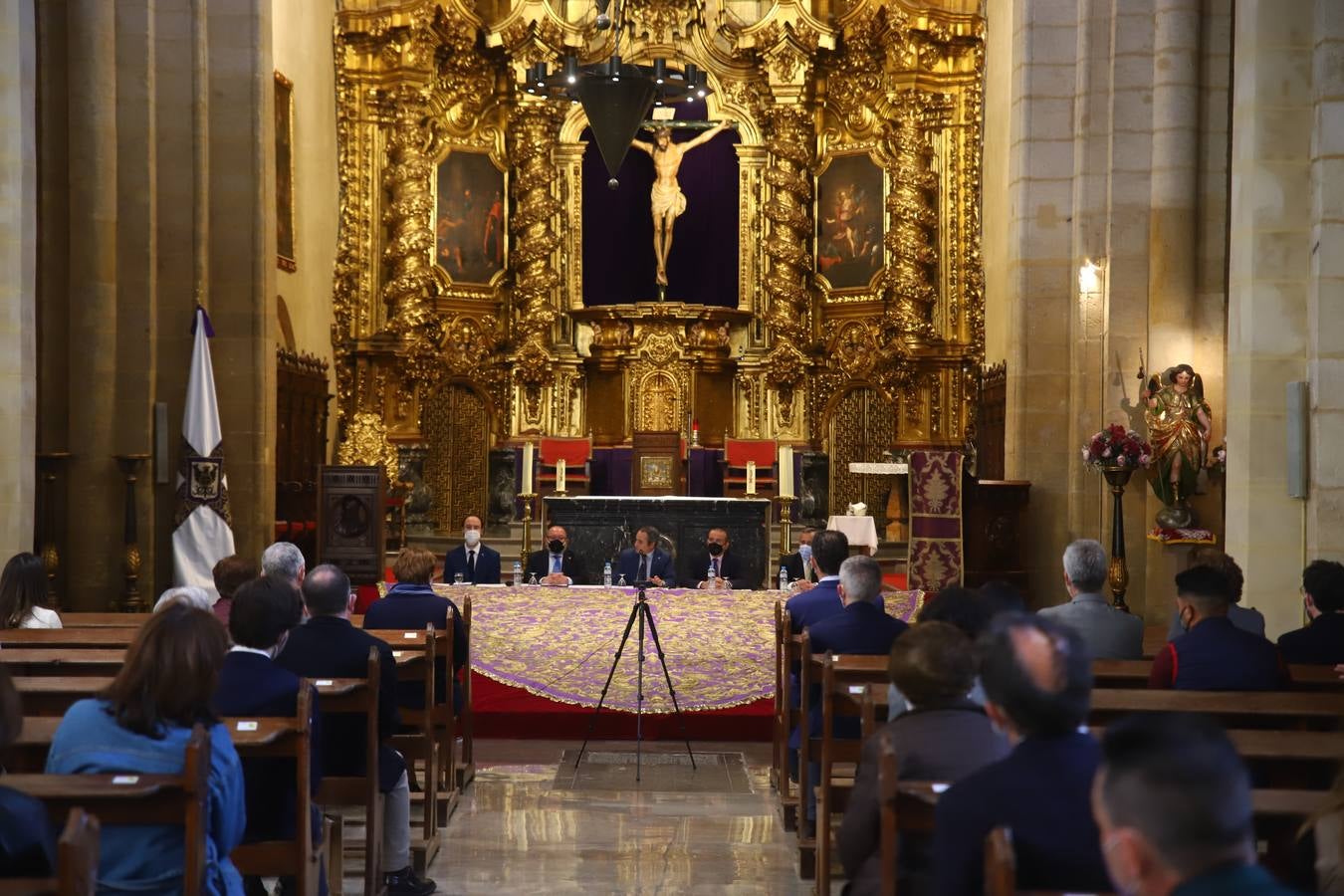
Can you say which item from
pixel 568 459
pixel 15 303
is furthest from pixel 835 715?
pixel 568 459

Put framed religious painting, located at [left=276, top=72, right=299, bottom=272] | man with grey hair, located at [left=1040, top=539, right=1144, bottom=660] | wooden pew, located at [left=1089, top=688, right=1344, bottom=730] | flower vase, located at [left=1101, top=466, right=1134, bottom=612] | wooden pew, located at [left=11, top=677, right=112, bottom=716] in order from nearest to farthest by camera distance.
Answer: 1. wooden pew, located at [left=1089, top=688, right=1344, bottom=730]
2. wooden pew, located at [left=11, top=677, right=112, bottom=716]
3. man with grey hair, located at [left=1040, top=539, right=1144, bottom=660]
4. flower vase, located at [left=1101, top=466, right=1134, bottom=612]
5. framed religious painting, located at [left=276, top=72, right=299, bottom=272]

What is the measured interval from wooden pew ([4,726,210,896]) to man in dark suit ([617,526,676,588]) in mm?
8438

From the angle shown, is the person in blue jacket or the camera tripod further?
the camera tripod

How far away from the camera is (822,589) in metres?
7.94

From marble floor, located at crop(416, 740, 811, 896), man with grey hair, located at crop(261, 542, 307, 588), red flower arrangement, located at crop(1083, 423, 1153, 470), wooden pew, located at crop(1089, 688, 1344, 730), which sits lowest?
marble floor, located at crop(416, 740, 811, 896)

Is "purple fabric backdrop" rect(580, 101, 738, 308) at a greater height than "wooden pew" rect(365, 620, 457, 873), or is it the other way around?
"purple fabric backdrop" rect(580, 101, 738, 308)

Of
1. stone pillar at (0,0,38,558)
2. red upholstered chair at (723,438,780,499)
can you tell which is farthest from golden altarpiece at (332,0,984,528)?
stone pillar at (0,0,38,558)

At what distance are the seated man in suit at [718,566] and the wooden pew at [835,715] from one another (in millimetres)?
5425

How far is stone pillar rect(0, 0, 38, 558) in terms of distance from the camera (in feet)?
31.2

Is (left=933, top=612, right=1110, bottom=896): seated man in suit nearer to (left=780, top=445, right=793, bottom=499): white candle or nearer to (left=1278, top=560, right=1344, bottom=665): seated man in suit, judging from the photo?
(left=1278, top=560, right=1344, bottom=665): seated man in suit

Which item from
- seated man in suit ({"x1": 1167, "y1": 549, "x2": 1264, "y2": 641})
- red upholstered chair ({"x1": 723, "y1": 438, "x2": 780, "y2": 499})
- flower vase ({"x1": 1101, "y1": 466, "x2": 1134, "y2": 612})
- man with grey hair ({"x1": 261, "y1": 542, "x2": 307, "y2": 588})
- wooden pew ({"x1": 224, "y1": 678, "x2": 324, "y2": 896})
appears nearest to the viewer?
wooden pew ({"x1": 224, "y1": 678, "x2": 324, "y2": 896})

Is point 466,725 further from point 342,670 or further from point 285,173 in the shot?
point 285,173

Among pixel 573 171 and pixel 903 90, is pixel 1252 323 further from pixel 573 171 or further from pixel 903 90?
pixel 573 171

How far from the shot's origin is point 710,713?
10039 mm
